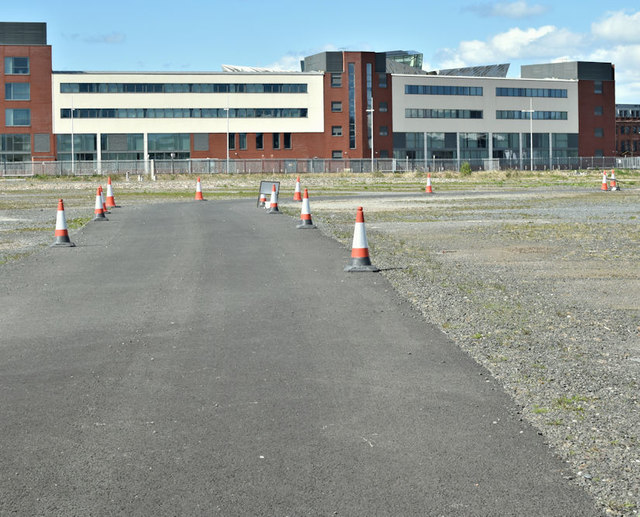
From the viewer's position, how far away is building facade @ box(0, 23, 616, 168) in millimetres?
94625

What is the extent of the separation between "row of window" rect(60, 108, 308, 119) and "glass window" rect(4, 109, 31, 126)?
3255mm

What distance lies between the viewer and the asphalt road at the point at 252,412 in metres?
5.03

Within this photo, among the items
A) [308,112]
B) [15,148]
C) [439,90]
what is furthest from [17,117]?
[439,90]

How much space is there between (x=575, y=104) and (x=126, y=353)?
364 ft

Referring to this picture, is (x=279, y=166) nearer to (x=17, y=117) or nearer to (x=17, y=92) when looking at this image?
(x=17, y=117)

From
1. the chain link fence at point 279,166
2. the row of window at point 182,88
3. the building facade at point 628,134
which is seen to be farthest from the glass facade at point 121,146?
the building facade at point 628,134

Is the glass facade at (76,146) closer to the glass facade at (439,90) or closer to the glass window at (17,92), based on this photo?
the glass window at (17,92)

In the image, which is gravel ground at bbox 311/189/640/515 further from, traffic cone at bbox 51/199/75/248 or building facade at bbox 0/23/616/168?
building facade at bbox 0/23/616/168

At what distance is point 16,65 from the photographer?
93.8 meters

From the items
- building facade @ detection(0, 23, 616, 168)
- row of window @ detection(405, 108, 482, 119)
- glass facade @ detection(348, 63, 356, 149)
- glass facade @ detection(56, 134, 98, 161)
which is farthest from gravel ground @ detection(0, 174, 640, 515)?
row of window @ detection(405, 108, 482, 119)

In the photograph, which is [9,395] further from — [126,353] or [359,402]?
[359,402]

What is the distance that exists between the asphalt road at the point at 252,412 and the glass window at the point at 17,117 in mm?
85082

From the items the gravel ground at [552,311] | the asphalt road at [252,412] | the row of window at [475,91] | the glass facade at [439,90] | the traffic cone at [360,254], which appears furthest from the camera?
the row of window at [475,91]

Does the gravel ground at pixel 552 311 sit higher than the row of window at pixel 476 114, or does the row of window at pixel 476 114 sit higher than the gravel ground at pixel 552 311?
the row of window at pixel 476 114
